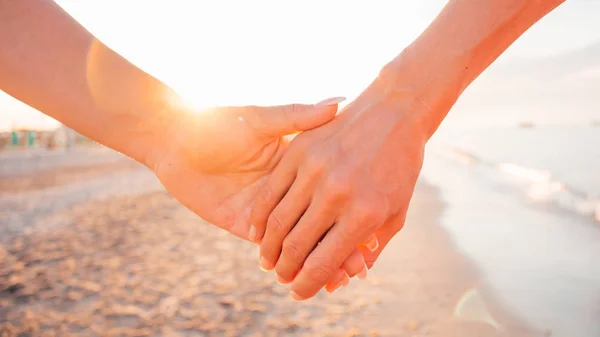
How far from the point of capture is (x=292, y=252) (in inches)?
83.4

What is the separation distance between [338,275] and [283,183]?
1.88 ft

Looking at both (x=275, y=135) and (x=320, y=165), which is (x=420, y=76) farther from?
(x=275, y=135)

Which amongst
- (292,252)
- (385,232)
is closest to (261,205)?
(292,252)

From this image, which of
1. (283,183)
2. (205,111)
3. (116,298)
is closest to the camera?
(283,183)

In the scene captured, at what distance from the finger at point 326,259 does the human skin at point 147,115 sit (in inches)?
5.2

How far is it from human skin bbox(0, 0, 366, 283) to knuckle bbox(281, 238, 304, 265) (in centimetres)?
25

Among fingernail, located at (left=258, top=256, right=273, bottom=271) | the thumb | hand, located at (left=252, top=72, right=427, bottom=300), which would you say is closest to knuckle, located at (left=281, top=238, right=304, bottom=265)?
hand, located at (left=252, top=72, right=427, bottom=300)

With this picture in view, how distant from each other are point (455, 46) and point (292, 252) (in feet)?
4.24

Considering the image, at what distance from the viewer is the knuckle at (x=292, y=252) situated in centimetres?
210

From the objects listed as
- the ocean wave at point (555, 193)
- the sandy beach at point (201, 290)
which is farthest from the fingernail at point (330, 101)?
the ocean wave at point (555, 193)

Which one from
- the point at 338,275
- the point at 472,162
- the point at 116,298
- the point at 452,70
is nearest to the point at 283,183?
the point at 338,275

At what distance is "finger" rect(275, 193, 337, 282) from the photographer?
203 cm

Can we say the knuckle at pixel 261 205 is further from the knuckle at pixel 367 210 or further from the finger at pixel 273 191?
the knuckle at pixel 367 210

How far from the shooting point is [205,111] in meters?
2.36
